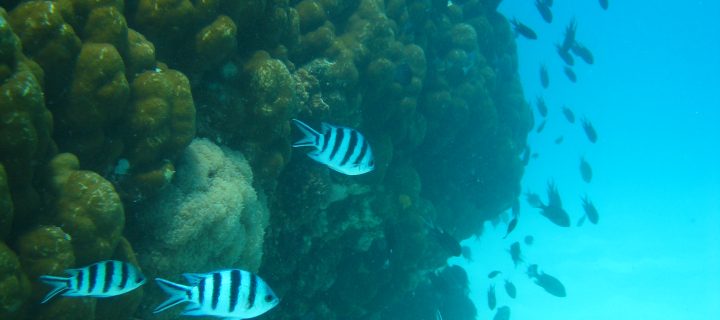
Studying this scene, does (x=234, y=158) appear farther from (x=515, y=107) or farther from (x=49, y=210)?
(x=515, y=107)

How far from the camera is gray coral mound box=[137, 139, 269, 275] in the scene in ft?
13.5

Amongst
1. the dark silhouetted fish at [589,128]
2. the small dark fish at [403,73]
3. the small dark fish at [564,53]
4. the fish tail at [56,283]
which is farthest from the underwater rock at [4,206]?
the dark silhouetted fish at [589,128]

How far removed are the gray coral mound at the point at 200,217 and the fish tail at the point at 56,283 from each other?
109cm

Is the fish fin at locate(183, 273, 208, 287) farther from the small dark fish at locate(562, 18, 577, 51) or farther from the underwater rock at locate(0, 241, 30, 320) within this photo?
the small dark fish at locate(562, 18, 577, 51)

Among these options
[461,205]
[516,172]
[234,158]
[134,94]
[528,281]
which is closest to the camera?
[134,94]

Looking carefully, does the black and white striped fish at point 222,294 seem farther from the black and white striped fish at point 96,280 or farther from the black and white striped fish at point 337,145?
the black and white striped fish at point 337,145

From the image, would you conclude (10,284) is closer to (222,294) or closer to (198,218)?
(222,294)

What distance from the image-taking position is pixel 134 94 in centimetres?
390

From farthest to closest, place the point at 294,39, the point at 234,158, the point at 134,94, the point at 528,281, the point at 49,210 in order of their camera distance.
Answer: the point at 528,281 < the point at 294,39 < the point at 234,158 < the point at 134,94 < the point at 49,210

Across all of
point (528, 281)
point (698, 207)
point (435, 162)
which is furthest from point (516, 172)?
point (698, 207)

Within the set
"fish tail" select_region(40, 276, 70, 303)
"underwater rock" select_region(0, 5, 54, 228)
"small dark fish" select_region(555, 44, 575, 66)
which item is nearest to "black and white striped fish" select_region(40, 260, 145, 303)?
"fish tail" select_region(40, 276, 70, 303)

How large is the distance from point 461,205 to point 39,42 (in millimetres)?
10254

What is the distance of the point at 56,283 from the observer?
300 centimetres

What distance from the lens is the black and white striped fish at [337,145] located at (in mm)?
3719
